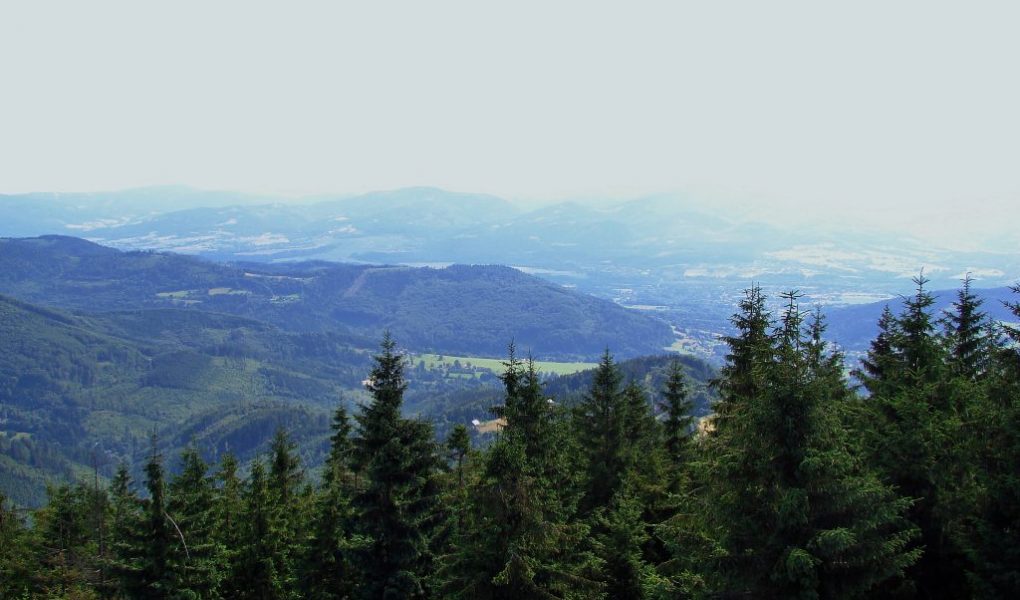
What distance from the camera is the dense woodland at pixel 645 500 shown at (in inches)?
608

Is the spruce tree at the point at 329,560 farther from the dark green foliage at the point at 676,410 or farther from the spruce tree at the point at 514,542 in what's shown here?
the dark green foliage at the point at 676,410

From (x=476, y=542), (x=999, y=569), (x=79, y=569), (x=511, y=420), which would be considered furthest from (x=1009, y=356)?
(x=79, y=569)

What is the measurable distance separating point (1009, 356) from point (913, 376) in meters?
2.83

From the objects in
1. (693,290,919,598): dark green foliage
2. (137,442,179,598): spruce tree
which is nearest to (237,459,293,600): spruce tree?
(137,442,179,598): spruce tree

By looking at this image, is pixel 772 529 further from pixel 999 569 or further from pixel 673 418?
pixel 673 418

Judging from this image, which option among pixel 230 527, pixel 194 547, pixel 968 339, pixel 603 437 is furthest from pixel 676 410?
pixel 194 547

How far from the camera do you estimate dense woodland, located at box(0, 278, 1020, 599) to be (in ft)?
50.7

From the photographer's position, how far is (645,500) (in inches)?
1188

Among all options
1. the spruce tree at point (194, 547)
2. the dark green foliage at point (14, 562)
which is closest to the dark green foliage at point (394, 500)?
the spruce tree at point (194, 547)

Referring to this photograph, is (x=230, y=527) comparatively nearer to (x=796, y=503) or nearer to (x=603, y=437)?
(x=603, y=437)

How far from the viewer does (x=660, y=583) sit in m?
18.4

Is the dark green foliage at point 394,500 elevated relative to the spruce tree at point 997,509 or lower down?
lower down

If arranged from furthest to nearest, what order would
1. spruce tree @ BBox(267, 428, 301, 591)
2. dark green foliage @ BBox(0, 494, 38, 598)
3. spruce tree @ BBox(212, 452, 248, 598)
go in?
1. dark green foliage @ BBox(0, 494, 38, 598)
2. spruce tree @ BBox(267, 428, 301, 591)
3. spruce tree @ BBox(212, 452, 248, 598)

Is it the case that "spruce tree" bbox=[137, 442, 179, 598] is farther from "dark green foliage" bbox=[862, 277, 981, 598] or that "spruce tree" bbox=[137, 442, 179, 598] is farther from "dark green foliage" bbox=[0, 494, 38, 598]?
"dark green foliage" bbox=[862, 277, 981, 598]
